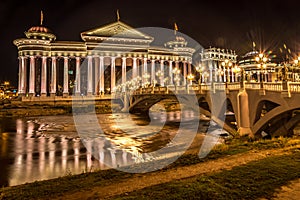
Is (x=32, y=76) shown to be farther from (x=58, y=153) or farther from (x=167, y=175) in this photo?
(x=167, y=175)

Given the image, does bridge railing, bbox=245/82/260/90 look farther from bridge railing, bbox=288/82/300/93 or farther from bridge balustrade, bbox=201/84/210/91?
bridge balustrade, bbox=201/84/210/91

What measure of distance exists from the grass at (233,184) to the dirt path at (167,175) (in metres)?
0.60

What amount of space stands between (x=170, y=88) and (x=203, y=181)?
76.7 feet

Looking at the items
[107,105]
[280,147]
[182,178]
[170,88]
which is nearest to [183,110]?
[107,105]

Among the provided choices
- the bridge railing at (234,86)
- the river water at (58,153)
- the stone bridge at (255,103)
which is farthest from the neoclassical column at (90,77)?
the bridge railing at (234,86)

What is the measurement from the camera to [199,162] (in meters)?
11.9

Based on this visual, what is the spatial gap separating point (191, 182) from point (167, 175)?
62.4 inches

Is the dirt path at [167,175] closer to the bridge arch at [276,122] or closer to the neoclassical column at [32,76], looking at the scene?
the bridge arch at [276,122]

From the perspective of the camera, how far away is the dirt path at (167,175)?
8.19m

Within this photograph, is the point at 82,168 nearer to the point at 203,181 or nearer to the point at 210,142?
the point at 203,181

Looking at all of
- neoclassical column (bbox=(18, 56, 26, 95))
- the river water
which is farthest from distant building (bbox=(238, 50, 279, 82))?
neoclassical column (bbox=(18, 56, 26, 95))

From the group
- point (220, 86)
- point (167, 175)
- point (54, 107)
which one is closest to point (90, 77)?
point (54, 107)

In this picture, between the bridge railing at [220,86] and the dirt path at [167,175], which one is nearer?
the dirt path at [167,175]

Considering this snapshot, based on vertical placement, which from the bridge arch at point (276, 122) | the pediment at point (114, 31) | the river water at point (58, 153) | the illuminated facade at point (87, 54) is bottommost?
the river water at point (58, 153)
